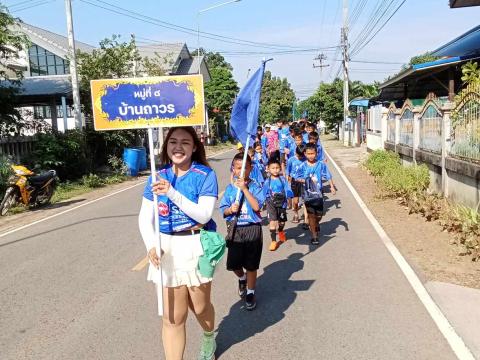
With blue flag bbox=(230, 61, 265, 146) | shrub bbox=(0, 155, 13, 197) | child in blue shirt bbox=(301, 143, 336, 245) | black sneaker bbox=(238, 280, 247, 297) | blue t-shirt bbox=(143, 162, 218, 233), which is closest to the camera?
blue t-shirt bbox=(143, 162, 218, 233)

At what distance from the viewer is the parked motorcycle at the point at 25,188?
11.5m

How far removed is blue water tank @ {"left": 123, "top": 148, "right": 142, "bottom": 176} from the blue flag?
15.7 m

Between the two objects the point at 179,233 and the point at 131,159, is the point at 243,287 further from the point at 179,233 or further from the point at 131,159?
the point at 131,159

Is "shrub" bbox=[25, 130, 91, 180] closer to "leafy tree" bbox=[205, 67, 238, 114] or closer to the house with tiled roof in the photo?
the house with tiled roof

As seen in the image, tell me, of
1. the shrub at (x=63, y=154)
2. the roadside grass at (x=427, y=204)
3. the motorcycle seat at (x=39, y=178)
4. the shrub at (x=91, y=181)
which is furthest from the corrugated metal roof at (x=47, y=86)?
the roadside grass at (x=427, y=204)

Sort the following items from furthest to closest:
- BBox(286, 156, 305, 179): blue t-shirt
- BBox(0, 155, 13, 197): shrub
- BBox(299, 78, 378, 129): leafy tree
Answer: BBox(299, 78, 378, 129): leafy tree, BBox(0, 155, 13, 197): shrub, BBox(286, 156, 305, 179): blue t-shirt

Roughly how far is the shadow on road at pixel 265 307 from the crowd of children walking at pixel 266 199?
16cm

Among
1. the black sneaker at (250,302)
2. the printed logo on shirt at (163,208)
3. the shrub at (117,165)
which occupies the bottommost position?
the black sneaker at (250,302)

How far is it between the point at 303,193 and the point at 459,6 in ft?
30.6

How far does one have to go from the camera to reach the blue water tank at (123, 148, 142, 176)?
19859mm

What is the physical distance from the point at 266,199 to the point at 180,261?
13.8 ft

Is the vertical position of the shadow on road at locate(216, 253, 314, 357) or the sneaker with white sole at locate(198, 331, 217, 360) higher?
the sneaker with white sole at locate(198, 331, 217, 360)

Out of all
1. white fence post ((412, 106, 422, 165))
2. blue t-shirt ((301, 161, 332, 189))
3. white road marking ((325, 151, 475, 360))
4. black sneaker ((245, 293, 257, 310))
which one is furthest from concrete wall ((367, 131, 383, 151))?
black sneaker ((245, 293, 257, 310))

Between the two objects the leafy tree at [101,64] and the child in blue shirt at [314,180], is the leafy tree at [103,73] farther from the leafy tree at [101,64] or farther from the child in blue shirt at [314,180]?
the child in blue shirt at [314,180]
